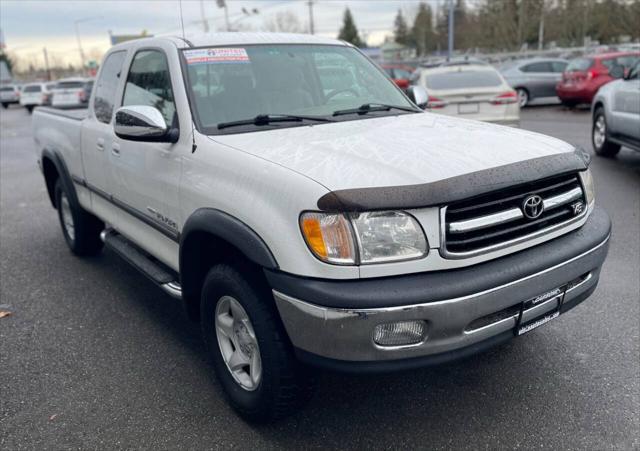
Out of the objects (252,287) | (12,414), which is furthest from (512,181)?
(12,414)

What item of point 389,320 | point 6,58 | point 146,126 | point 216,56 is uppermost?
point 6,58

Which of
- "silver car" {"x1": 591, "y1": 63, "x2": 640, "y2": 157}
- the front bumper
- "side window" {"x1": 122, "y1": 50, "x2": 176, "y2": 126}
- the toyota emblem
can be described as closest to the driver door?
"side window" {"x1": 122, "y1": 50, "x2": 176, "y2": 126}

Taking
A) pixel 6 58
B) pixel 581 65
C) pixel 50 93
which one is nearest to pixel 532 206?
pixel 581 65

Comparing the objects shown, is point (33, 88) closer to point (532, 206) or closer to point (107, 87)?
point (107, 87)

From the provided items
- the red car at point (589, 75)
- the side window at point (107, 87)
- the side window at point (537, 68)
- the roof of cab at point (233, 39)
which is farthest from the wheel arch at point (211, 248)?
the side window at point (537, 68)

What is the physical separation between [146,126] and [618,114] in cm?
736

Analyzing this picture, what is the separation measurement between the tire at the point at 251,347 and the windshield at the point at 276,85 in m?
0.90

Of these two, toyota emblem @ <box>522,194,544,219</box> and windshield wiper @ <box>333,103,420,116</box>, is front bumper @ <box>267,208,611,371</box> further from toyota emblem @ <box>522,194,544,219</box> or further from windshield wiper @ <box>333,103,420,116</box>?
windshield wiper @ <box>333,103,420,116</box>

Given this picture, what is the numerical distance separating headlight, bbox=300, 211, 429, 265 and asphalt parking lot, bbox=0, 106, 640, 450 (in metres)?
0.64

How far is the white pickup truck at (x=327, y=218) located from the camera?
236cm

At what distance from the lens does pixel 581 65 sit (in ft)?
54.5

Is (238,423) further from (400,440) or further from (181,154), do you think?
(181,154)

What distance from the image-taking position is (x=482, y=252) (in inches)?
97.9

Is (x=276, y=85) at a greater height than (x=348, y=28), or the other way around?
(x=348, y=28)
